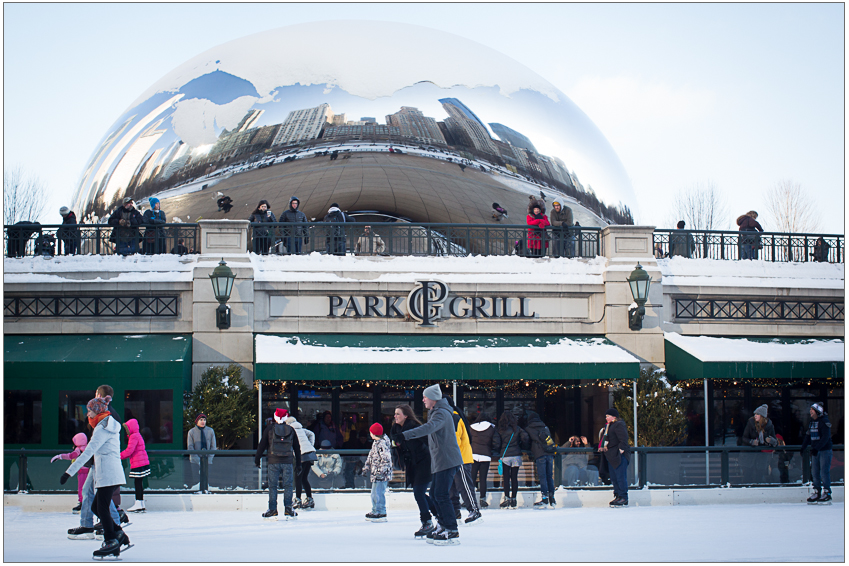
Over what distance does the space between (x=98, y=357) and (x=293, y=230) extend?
458 cm

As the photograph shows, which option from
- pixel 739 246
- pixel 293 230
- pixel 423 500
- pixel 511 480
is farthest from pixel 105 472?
pixel 739 246

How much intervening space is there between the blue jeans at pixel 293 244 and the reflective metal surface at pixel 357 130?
1.93 m

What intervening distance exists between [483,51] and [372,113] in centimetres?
596

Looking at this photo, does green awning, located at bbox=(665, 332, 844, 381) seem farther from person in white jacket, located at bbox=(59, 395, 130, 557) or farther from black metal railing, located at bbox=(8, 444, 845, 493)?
person in white jacket, located at bbox=(59, 395, 130, 557)

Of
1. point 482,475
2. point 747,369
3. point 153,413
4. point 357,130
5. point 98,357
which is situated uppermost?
point 357,130

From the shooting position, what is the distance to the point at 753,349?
1677 centimetres

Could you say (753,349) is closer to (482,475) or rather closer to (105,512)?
(482,475)

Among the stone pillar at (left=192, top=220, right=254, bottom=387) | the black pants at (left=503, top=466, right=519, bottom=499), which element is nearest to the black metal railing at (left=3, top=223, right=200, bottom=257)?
the stone pillar at (left=192, top=220, right=254, bottom=387)

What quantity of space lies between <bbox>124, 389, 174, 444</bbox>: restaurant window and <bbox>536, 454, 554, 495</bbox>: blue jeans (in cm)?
713

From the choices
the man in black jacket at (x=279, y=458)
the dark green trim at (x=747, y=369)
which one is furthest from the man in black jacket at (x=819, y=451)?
the man in black jacket at (x=279, y=458)

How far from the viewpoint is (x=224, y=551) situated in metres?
8.59

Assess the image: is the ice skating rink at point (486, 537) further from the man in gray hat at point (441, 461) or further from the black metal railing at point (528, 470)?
the black metal railing at point (528, 470)

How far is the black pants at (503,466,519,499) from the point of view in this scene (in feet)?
42.2

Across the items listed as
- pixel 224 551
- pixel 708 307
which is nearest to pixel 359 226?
pixel 708 307
